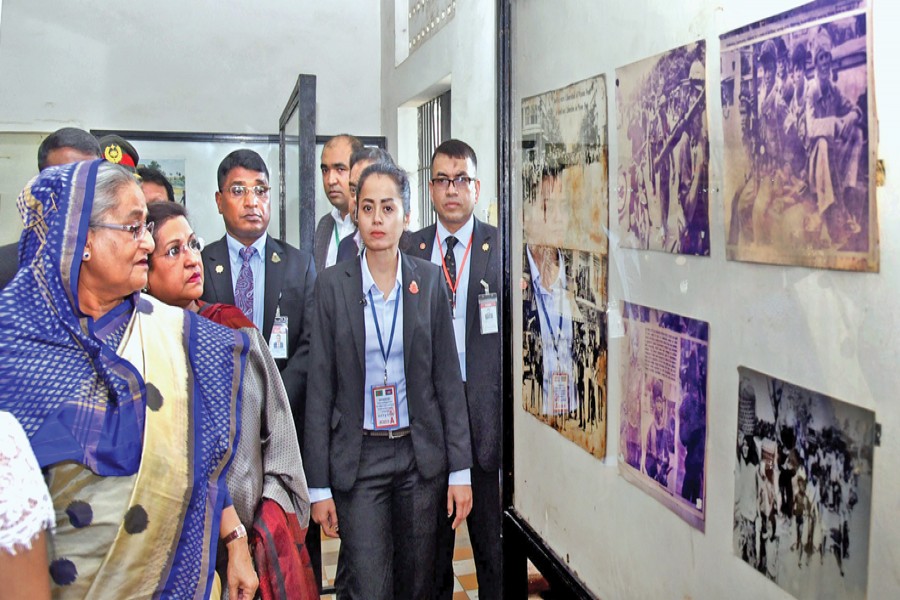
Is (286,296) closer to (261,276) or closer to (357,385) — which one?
(261,276)

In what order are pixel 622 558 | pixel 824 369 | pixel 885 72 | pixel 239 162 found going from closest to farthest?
pixel 885 72 < pixel 824 369 < pixel 622 558 < pixel 239 162

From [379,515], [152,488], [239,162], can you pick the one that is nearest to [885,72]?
[152,488]

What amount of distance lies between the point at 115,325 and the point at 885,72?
1.58 meters

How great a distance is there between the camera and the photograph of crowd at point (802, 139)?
0.85 m

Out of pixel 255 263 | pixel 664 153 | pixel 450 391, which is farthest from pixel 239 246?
pixel 664 153

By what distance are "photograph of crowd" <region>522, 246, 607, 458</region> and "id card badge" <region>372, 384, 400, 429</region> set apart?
0.76 m

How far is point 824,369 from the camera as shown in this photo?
92cm

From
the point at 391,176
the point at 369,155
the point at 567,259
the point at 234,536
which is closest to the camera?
the point at 567,259

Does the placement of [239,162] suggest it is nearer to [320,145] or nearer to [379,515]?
[379,515]

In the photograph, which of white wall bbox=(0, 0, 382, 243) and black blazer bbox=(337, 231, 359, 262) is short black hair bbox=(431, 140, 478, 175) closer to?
black blazer bbox=(337, 231, 359, 262)

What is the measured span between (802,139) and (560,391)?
874 millimetres

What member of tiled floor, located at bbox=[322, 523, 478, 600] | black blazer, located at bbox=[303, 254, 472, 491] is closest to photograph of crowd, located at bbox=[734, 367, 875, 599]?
black blazer, located at bbox=[303, 254, 472, 491]

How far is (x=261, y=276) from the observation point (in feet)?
10.8

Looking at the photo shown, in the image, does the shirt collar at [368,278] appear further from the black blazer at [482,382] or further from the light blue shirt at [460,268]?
the black blazer at [482,382]
